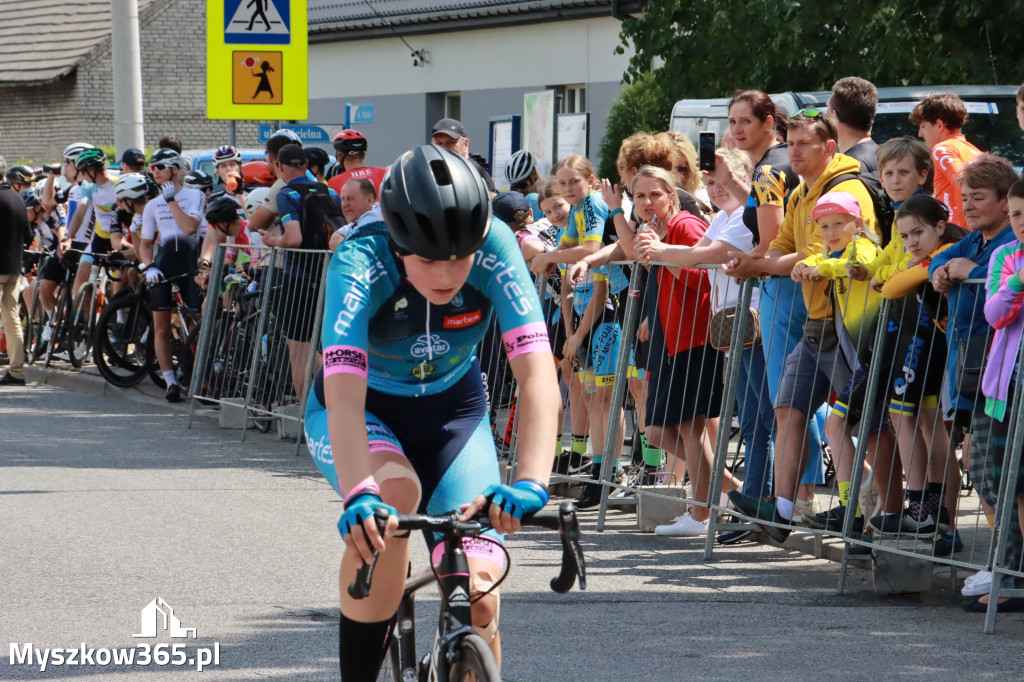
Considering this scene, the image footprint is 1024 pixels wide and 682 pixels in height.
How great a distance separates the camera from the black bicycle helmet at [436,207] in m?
3.51

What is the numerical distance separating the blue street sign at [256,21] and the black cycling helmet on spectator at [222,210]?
75.3 inches

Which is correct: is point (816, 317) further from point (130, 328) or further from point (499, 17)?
point (499, 17)

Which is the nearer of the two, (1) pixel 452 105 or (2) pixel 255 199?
(2) pixel 255 199

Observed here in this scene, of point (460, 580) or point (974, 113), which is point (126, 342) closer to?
point (974, 113)

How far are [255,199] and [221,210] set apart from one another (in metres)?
0.37

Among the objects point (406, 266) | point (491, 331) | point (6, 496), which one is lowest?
point (6, 496)

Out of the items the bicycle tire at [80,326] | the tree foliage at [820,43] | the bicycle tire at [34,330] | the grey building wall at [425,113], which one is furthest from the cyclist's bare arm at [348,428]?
the grey building wall at [425,113]

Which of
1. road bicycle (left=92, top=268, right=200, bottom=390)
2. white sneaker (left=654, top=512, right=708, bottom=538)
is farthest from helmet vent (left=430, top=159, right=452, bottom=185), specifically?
road bicycle (left=92, top=268, right=200, bottom=390)

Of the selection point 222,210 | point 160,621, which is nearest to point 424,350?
point 160,621

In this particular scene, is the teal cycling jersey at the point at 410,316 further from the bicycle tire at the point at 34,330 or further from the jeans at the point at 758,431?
the bicycle tire at the point at 34,330

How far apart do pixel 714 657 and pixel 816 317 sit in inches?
84.6

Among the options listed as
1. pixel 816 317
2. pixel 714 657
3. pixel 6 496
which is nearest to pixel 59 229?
pixel 6 496

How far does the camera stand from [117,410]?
13.2m

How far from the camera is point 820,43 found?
668 inches
